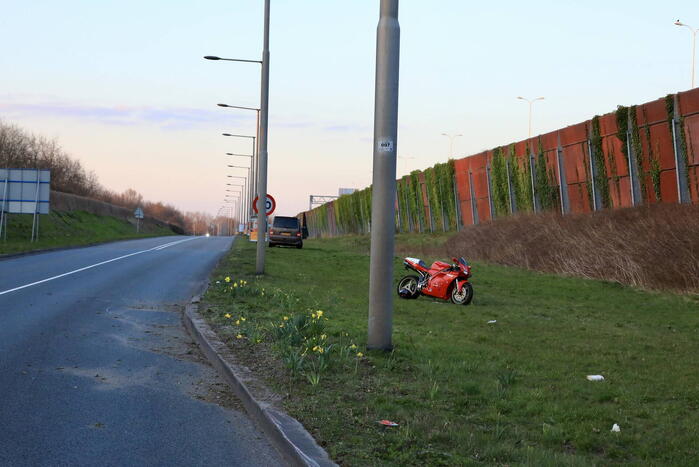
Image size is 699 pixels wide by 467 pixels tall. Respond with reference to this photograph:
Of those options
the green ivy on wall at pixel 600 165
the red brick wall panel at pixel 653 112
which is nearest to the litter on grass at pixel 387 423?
the red brick wall panel at pixel 653 112

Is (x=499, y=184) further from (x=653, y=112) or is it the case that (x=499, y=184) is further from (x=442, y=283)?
(x=442, y=283)

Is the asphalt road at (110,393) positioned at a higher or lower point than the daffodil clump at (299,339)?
lower

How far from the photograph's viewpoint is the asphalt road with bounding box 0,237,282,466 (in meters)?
5.01

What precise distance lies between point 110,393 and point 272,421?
2181mm

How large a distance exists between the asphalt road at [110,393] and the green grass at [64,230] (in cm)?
2049

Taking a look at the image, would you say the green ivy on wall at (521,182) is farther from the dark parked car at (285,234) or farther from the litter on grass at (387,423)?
the litter on grass at (387,423)

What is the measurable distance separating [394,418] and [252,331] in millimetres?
4248

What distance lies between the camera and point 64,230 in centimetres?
6238

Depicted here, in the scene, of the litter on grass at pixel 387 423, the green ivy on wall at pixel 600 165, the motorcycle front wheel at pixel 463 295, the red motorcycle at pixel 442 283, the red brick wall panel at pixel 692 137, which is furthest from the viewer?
the green ivy on wall at pixel 600 165

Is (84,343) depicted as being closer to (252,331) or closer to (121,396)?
(252,331)

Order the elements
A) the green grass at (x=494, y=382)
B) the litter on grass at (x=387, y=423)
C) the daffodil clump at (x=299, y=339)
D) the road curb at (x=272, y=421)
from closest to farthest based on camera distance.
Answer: the road curb at (x=272, y=421), the green grass at (x=494, y=382), the litter on grass at (x=387, y=423), the daffodil clump at (x=299, y=339)

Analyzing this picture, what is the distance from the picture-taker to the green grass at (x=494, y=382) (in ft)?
15.6

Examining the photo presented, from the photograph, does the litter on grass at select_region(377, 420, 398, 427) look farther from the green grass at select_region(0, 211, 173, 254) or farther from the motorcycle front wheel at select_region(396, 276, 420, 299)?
the green grass at select_region(0, 211, 173, 254)

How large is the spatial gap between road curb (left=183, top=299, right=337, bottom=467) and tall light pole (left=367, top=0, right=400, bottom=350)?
1.64 m
